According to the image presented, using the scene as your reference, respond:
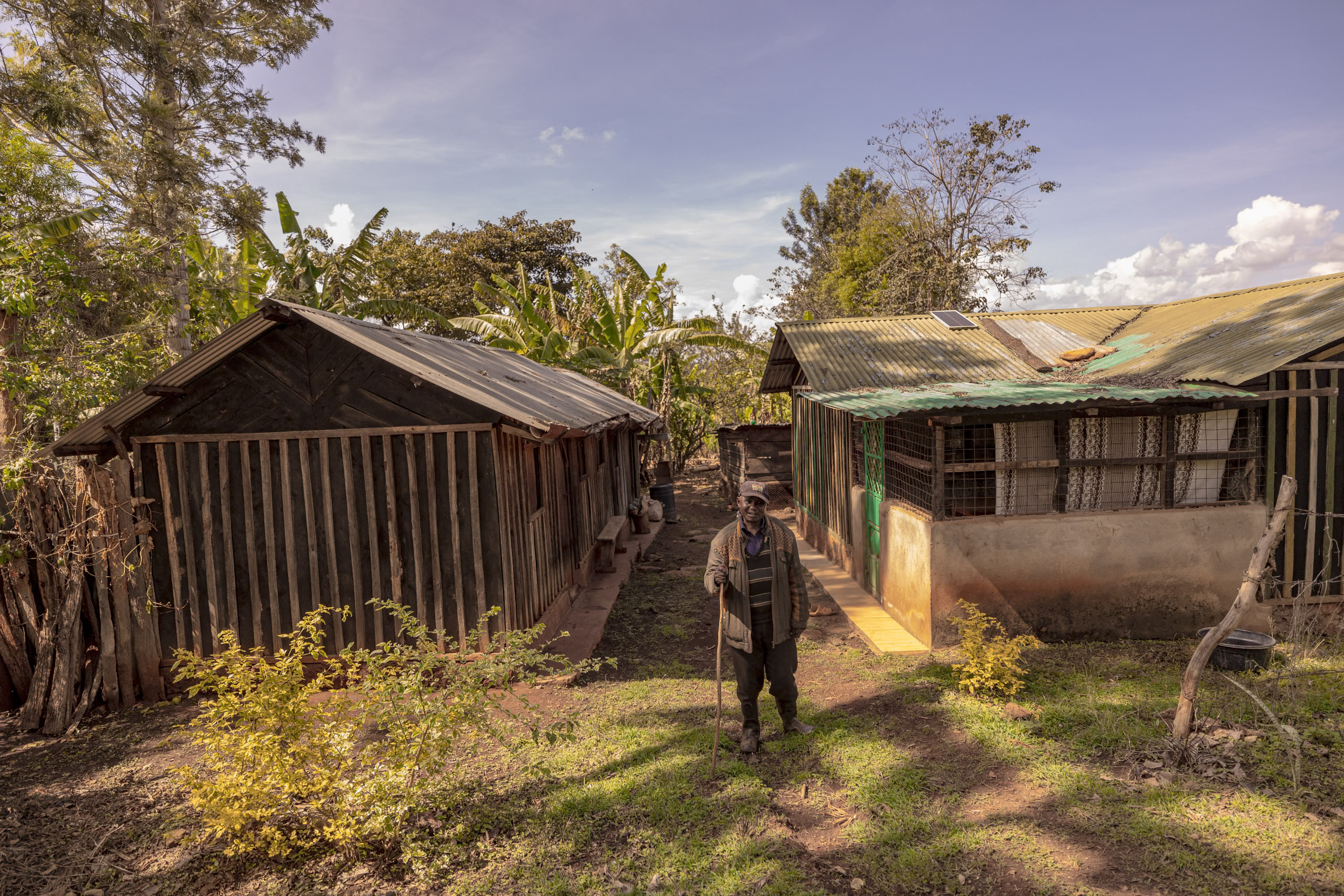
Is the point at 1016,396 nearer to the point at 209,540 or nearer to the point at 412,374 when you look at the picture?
the point at 412,374

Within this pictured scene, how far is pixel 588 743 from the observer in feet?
18.2

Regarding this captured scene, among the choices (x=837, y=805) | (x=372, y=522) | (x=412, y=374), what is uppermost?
(x=412, y=374)

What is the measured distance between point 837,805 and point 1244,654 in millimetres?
4607

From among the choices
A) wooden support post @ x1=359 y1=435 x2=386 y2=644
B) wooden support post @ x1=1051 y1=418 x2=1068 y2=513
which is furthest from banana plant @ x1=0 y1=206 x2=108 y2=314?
wooden support post @ x1=1051 y1=418 x2=1068 y2=513

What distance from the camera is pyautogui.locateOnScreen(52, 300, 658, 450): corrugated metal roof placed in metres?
6.11

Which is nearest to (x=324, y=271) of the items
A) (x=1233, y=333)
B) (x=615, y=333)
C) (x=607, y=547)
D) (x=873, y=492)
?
(x=615, y=333)

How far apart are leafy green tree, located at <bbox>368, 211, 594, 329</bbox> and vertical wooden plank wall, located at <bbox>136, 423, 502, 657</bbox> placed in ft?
64.4

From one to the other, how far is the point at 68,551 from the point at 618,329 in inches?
441

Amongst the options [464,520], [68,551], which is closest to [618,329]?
[464,520]

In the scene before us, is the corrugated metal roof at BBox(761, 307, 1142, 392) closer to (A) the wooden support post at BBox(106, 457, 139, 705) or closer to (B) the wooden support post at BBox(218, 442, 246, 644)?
(B) the wooden support post at BBox(218, 442, 246, 644)

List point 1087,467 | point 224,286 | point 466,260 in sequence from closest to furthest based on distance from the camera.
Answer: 1. point 1087,467
2. point 224,286
3. point 466,260

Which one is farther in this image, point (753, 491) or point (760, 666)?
point (760, 666)

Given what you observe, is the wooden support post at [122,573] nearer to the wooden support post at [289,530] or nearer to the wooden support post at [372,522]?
the wooden support post at [289,530]

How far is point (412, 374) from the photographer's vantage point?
6070 mm
